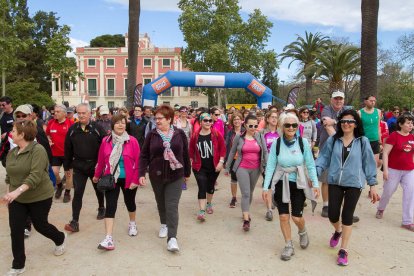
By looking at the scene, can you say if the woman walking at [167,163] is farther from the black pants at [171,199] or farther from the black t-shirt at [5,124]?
the black t-shirt at [5,124]

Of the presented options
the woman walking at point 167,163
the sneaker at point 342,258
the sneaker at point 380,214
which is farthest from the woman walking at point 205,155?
the sneaker at point 380,214

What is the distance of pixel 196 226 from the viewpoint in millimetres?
5180

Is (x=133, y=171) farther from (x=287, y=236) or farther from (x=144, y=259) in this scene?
(x=287, y=236)

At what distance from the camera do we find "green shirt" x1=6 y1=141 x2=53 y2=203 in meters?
3.52

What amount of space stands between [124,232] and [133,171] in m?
1.03

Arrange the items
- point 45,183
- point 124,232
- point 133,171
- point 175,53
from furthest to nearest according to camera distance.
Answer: point 175,53 → point 124,232 → point 133,171 → point 45,183

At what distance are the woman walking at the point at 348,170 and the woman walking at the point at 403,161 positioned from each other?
1.39 metres

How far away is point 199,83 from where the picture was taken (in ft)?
48.1

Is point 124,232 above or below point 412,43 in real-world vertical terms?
below

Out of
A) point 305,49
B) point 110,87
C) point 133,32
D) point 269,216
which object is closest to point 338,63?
point 305,49

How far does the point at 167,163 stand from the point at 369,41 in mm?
8554

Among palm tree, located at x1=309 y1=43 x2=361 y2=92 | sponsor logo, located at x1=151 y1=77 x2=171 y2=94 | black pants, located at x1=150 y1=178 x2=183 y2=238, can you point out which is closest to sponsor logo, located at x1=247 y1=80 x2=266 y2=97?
sponsor logo, located at x1=151 y1=77 x2=171 y2=94

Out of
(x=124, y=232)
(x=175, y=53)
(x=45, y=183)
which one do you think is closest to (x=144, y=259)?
(x=124, y=232)

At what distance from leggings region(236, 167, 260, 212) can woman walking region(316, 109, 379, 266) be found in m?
1.24
